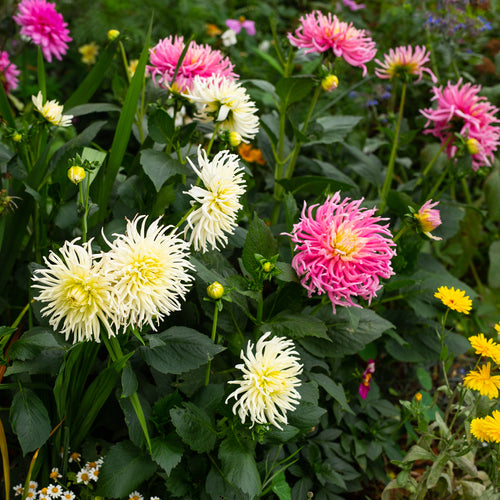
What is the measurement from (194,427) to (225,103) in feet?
2.38

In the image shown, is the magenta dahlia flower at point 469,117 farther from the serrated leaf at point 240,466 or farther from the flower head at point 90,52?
the flower head at point 90,52

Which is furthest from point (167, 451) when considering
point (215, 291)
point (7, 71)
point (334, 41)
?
point (7, 71)

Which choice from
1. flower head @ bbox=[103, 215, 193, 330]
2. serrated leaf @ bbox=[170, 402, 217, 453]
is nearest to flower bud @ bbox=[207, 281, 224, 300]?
flower head @ bbox=[103, 215, 193, 330]

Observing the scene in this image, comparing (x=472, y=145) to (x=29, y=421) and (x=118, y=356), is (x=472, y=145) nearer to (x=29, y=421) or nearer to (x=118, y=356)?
(x=118, y=356)

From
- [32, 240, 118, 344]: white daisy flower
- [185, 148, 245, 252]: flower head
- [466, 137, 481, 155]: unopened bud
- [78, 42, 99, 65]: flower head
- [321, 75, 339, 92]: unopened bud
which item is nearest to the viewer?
[32, 240, 118, 344]: white daisy flower

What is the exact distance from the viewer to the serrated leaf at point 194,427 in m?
1.13

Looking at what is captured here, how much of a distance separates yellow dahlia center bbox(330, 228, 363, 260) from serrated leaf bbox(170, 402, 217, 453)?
463 mm

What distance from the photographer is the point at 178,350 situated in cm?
115

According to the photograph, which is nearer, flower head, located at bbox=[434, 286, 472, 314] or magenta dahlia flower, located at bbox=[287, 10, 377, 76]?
flower head, located at bbox=[434, 286, 472, 314]

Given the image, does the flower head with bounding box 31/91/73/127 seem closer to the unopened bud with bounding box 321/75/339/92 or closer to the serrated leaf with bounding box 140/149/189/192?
the serrated leaf with bounding box 140/149/189/192

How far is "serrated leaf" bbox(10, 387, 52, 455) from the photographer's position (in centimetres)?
111

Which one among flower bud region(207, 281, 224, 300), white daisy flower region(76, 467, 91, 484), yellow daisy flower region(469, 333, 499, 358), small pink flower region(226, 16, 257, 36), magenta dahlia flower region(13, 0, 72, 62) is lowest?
white daisy flower region(76, 467, 91, 484)

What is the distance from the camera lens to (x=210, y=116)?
4.28ft

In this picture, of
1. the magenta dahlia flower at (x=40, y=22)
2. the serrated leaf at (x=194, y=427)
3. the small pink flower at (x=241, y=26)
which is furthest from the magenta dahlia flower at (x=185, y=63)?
the small pink flower at (x=241, y=26)
